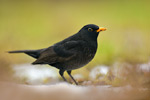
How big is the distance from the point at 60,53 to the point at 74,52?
0.74ft

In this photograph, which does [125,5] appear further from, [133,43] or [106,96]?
[106,96]

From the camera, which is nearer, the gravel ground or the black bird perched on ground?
the gravel ground

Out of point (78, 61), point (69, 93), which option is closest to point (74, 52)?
point (78, 61)

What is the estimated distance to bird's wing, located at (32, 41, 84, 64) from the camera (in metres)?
3.81

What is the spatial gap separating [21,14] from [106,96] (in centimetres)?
638

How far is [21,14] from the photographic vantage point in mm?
8086

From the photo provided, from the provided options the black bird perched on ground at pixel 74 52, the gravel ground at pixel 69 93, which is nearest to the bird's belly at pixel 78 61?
the black bird perched on ground at pixel 74 52

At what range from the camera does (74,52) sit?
12.4ft

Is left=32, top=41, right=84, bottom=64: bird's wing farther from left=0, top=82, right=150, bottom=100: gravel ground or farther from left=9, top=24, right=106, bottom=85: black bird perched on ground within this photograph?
left=0, top=82, right=150, bottom=100: gravel ground

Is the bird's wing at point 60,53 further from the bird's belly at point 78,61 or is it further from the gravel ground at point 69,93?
the gravel ground at point 69,93

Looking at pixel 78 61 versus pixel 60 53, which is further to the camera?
pixel 60 53

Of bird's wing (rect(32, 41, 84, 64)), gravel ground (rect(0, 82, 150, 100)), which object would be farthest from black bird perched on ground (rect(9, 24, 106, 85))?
gravel ground (rect(0, 82, 150, 100))

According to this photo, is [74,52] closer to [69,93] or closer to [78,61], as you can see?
[78,61]

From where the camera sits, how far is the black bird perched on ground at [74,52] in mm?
3740
